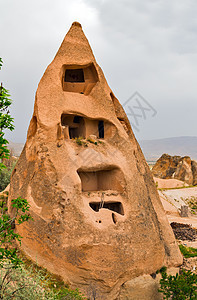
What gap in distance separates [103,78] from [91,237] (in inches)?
281

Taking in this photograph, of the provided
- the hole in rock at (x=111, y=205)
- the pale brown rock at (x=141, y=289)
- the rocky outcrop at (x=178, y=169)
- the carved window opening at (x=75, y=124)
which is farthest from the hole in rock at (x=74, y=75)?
the rocky outcrop at (x=178, y=169)

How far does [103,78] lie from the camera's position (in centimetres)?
1252

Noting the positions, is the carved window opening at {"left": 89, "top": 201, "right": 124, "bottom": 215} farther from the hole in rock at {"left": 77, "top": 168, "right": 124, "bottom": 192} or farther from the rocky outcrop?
the rocky outcrop

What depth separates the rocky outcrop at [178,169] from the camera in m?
43.7

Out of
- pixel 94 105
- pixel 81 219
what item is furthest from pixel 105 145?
pixel 81 219

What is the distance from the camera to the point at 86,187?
11.5 metres

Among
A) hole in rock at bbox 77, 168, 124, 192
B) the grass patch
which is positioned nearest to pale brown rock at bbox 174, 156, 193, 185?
the grass patch

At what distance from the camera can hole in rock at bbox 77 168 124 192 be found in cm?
1102

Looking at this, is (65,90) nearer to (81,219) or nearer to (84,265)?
(81,219)

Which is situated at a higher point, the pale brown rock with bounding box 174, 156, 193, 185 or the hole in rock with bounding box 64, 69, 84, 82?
the hole in rock with bounding box 64, 69, 84, 82

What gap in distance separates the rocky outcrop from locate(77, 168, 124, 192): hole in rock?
3421 centimetres

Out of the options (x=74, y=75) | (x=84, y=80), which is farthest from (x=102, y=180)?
(x=74, y=75)

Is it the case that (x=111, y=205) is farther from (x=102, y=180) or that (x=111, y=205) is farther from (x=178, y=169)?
(x=178, y=169)

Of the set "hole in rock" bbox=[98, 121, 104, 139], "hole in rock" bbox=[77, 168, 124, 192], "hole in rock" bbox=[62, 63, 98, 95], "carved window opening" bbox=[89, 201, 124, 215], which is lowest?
"carved window opening" bbox=[89, 201, 124, 215]
